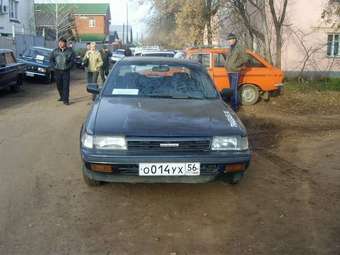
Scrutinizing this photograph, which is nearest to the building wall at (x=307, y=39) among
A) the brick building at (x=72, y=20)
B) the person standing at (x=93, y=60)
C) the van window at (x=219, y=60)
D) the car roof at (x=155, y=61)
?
the van window at (x=219, y=60)

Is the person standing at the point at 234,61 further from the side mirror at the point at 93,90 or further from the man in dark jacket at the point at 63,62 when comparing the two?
the side mirror at the point at 93,90

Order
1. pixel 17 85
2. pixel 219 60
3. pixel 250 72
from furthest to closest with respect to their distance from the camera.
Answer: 1. pixel 17 85
2. pixel 250 72
3. pixel 219 60

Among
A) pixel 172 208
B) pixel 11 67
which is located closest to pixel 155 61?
pixel 172 208

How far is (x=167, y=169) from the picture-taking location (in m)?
5.14

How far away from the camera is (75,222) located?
191 inches

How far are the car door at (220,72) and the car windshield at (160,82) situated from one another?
238 inches

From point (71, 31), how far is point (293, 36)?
129 ft

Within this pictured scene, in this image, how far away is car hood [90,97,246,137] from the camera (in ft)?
17.3

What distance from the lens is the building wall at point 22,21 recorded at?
41.6 m

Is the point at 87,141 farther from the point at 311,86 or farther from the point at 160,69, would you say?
the point at 311,86

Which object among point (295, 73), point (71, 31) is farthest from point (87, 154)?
point (71, 31)

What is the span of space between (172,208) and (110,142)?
3.05 ft

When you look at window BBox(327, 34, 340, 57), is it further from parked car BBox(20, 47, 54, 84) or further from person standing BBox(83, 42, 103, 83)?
person standing BBox(83, 42, 103, 83)

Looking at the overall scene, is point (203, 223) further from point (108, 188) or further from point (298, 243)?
point (108, 188)
